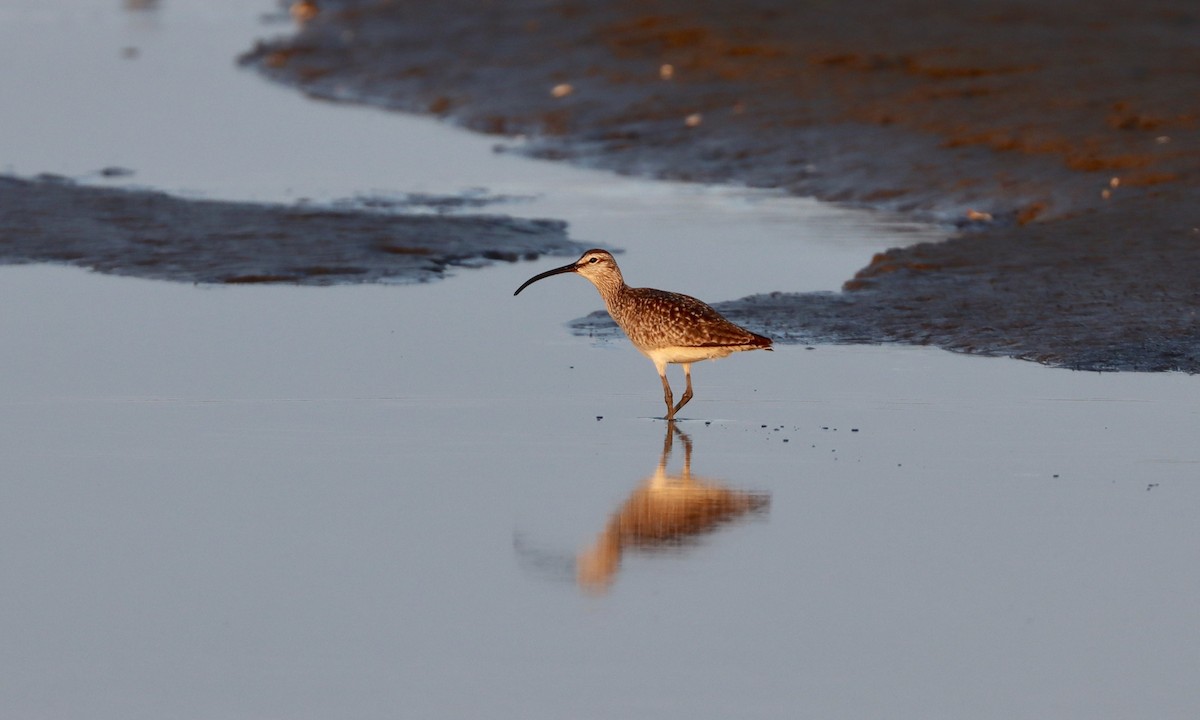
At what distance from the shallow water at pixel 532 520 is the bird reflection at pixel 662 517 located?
7cm

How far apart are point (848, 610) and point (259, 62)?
23.9m

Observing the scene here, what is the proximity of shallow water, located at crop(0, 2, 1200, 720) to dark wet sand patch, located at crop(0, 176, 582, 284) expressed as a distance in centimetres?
58

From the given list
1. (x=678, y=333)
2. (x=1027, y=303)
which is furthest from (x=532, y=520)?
(x=1027, y=303)

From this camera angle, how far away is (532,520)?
282 inches

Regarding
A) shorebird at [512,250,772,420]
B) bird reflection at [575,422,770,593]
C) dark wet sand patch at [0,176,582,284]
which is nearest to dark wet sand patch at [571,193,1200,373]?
shorebird at [512,250,772,420]

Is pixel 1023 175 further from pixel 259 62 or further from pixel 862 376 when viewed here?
pixel 259 62

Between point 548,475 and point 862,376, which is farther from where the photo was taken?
point 862,376

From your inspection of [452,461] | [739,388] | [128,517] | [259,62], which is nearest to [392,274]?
[739,388]

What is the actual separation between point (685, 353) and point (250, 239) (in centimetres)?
547

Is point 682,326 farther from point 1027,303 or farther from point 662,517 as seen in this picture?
point 1027,303

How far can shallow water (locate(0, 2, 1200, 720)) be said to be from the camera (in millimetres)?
5477

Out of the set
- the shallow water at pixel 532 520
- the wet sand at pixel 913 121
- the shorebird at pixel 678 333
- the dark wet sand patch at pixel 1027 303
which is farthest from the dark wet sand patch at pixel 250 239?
the shorebird at pixel 678 333

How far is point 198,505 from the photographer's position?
24.1ft

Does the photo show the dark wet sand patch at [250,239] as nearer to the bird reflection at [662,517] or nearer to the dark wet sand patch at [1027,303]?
the dark wet sand patch at [1027,303]
